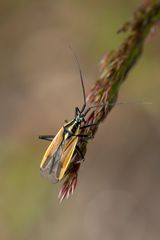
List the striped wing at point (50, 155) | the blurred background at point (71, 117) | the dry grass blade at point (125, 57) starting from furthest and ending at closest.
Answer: the blurred background at point (71, 117) → the striped wing at point (50, 155) → the dry grass blade at point (125, 57)

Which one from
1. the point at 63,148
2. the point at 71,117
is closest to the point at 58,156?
the point at 63,148

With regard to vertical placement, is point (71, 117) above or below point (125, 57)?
above

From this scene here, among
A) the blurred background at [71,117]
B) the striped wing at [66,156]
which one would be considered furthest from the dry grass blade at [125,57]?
the blurred background at [71,117]

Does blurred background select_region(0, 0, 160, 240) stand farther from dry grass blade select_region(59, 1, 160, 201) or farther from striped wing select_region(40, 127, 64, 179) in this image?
dry grass blade select_region(59, 1, 160, 201)

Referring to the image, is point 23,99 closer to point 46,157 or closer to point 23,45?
point 23,45

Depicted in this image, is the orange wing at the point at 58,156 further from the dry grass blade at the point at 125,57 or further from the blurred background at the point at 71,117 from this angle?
the blurred background at the point at 71,117

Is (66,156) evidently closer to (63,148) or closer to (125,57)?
(63,148)

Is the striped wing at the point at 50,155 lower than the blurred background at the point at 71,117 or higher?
lower

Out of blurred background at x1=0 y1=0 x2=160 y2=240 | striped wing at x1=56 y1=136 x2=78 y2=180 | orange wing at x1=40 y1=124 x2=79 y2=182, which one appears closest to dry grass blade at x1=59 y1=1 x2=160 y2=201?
striped wing at x1=56 y1=136 x2=78 y2=180
